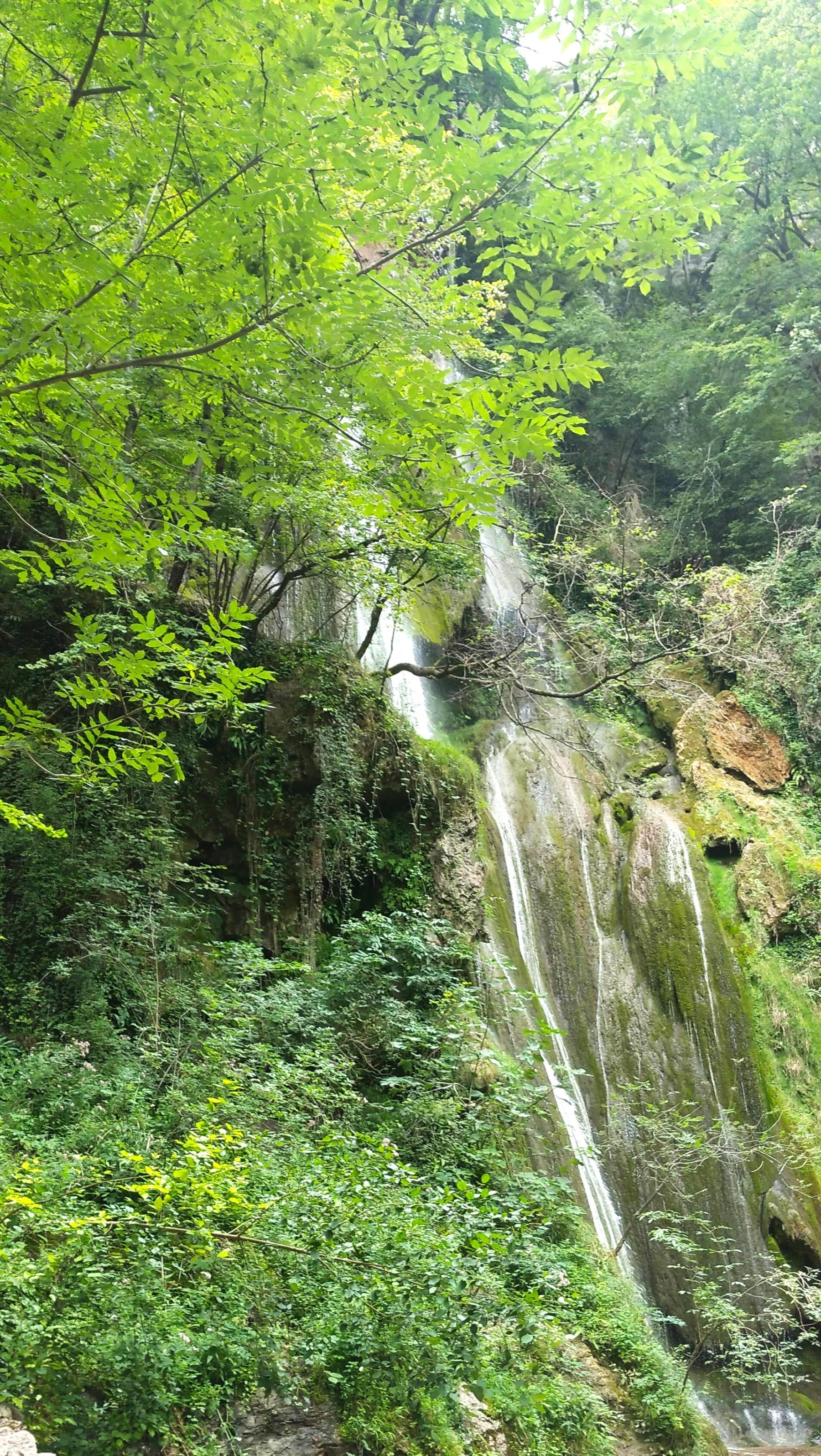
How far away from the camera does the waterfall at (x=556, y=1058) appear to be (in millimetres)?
8781

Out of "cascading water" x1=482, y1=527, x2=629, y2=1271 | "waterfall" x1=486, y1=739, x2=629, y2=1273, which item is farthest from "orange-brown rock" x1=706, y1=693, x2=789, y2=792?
"waterfall" x1=486, y1=739, x2=629, y2=1273

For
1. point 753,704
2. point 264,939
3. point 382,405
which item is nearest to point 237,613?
point 382,405

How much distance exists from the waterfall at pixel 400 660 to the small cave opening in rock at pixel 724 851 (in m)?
4.39

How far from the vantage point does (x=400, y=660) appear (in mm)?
11961

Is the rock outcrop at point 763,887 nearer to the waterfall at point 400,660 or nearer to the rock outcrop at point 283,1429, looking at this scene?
the waterfall at point 400,660

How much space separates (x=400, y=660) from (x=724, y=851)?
5.51m

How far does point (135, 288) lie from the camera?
11.5 ft

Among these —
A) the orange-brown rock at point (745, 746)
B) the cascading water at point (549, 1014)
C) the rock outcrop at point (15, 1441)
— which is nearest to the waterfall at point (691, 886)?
the cascading water at point (549, 1014)

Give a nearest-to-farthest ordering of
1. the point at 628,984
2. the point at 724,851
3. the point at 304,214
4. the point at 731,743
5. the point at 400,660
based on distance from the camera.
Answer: the point at 304,214 → the point at 628,984 → the point at 400,660 → the point at 724,851 → the point at 731,743

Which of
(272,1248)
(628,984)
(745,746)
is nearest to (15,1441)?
(272,1248)

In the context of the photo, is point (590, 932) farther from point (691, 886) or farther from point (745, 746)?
point (745, 746)

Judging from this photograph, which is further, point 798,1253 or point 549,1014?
point 549,1014

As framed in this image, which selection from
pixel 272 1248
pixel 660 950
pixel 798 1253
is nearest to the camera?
pixel 272 1248

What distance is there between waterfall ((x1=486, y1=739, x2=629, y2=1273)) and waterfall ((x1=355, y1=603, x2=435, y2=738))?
1.24 metres
